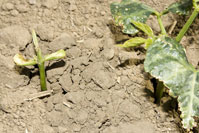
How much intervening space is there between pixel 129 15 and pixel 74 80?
0.49 m

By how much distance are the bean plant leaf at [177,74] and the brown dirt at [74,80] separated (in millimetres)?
330

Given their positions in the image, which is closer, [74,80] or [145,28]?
[145,28]

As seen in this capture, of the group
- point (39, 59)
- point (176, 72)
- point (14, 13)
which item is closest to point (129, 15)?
point (176, 72)

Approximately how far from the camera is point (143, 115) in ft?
5.44

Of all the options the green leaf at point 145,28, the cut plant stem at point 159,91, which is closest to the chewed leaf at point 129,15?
the green leaf at point 145,28

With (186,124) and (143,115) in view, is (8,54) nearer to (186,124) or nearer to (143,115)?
(143,115)

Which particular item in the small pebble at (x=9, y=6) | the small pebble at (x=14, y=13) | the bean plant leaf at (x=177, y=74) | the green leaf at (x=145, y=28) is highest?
the small pebble at (x=9, y=6)

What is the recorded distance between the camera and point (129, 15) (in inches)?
63.6

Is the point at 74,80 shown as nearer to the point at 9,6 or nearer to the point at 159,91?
the point at 159,91

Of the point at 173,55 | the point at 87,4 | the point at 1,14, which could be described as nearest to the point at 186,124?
the point at 173,55

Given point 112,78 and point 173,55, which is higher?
point 173,55

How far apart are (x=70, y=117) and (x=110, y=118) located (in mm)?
226

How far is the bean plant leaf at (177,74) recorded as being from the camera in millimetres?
1354

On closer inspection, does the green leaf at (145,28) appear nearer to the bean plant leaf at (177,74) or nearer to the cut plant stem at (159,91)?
the bean plant leaf at (177,74)
